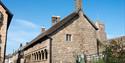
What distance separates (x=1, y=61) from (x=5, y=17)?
620 cm

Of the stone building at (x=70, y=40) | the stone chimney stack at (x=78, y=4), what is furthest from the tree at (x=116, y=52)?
the stone chimney stack at (x=78, y=4)

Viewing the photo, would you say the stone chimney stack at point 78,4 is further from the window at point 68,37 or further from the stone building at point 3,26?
the stone building at point 3,26

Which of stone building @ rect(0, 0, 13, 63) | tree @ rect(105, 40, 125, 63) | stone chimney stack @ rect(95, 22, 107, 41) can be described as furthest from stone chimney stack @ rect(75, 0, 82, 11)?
tree @ rect(105, 40, 125, 63)

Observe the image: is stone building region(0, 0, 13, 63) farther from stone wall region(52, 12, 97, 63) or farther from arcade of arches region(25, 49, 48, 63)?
stone wall region(52, 12, 97, 63)

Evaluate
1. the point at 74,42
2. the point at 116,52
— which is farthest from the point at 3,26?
the point at 116,52

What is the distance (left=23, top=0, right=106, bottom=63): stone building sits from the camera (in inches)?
1185

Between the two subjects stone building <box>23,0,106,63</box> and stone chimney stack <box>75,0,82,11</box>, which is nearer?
stone building <box>23,0,106,63</box>

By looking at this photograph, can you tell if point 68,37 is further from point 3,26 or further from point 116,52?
point 116,52

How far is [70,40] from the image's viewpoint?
31.3 meters

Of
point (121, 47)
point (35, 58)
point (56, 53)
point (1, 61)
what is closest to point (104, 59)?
point (121, 47)

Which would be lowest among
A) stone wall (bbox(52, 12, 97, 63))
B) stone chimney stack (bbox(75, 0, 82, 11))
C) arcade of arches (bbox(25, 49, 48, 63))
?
arcade of arches (bbox(25, 49, 48, 63))

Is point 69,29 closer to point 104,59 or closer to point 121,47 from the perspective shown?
point 104,59

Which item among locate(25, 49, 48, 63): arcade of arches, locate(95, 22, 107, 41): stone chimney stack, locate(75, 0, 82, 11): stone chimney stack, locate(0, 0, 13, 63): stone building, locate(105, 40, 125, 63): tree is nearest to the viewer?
locate(105, 40, 125, 63): tree

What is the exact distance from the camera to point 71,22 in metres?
31.6
